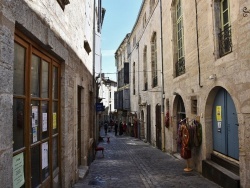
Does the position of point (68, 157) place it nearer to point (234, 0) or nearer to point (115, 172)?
point (115, 172)

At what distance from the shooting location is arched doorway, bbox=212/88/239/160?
7.03 meters

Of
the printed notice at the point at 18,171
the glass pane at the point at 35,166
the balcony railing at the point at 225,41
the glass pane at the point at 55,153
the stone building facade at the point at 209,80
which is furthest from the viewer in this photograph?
the balcony railing at the point at 225,41

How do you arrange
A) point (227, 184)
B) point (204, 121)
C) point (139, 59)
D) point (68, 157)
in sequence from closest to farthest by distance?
1. point (68, 157)
2. point (227, 184)
3. point (204, 121)
4. point (139, 59)

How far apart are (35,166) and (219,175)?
490 cm

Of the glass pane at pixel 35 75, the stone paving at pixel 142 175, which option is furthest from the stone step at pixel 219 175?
the glass pane at pixel 35 75

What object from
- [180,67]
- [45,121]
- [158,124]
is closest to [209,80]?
[180,67]

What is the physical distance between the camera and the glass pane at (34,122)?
377 cm

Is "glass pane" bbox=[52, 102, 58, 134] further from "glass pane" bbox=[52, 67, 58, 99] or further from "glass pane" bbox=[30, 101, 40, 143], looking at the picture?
"glass pane" bbox=[30, 101, 40, 143]

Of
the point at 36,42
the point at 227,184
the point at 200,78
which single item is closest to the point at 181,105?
the point at 200,78

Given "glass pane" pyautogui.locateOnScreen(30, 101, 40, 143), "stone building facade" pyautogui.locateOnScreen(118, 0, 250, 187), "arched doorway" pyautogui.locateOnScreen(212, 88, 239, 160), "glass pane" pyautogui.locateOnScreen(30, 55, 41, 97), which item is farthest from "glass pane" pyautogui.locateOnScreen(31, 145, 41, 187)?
"arched doorway" pyautogui.locateOnScreen(212, 88, 239, 160)

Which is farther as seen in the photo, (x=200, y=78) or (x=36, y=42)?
(x=200, y=78)

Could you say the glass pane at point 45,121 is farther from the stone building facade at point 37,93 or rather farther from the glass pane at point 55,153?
the glass pane at point 55,153

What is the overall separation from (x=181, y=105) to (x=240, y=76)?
5950 millimetres

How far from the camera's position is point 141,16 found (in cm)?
2273
